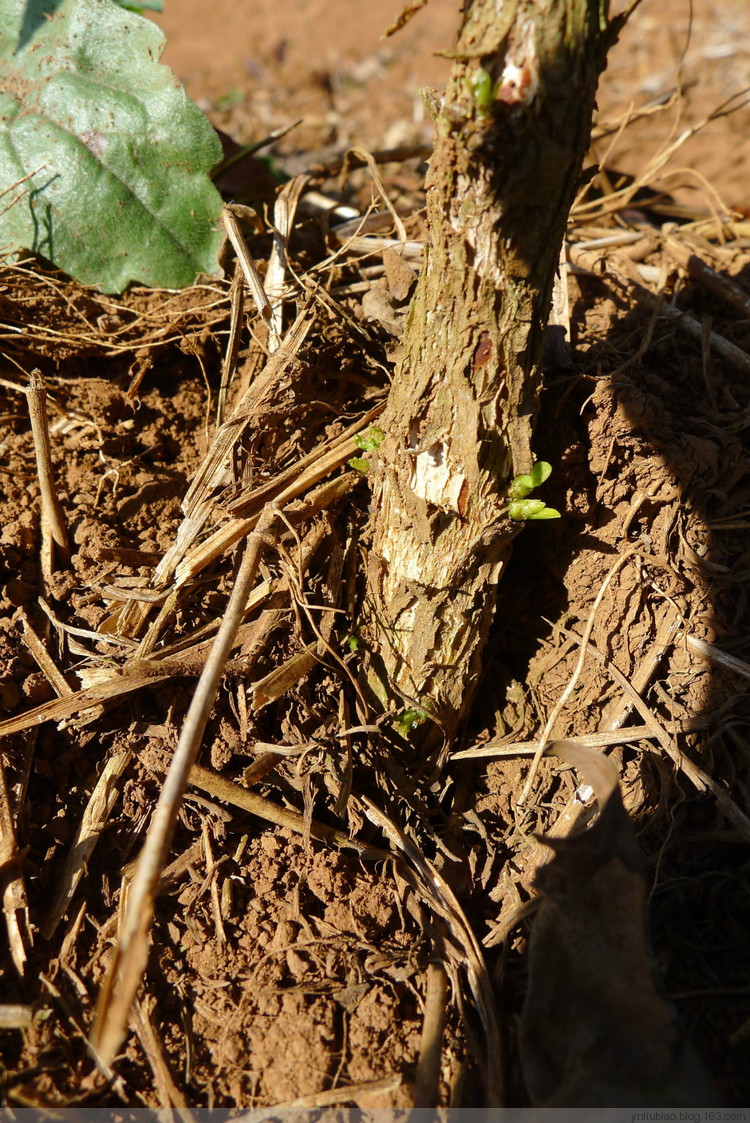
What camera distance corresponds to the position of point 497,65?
0.91 meters

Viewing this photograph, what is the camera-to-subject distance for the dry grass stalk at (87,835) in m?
1.26

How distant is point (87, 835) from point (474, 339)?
3.64 feet

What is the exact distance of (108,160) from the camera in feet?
5.57

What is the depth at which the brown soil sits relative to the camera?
117cm

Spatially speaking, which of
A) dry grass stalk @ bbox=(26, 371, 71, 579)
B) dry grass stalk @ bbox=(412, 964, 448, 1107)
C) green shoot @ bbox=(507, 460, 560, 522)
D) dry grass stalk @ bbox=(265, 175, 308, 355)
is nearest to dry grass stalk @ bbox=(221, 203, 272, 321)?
dry grass stalk @ bbox=(265, 175, 308, 355)

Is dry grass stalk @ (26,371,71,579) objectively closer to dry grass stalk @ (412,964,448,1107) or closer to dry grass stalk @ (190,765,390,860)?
dry grass stalk @ (190,765,390,860)

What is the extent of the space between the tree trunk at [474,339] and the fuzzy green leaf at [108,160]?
82 centimetres

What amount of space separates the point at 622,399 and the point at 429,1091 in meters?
1.23

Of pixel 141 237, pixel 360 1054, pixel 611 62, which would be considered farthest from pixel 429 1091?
pixel 611 62

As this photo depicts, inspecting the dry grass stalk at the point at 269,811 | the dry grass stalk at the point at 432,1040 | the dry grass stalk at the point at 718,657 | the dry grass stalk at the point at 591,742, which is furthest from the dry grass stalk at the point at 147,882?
the dry grass stalk at the point at 718,657

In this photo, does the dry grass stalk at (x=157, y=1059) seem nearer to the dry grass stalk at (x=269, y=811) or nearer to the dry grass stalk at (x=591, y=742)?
the dry grass stalk at (x=269, y=811)

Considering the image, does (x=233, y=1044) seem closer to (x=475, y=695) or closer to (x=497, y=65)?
(x=475, y=695)

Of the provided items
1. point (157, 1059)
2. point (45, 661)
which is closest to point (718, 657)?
point (157, 1059)

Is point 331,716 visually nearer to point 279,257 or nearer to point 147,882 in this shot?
point 147,882
